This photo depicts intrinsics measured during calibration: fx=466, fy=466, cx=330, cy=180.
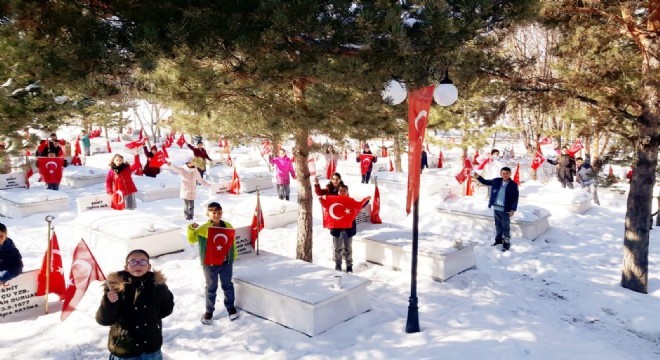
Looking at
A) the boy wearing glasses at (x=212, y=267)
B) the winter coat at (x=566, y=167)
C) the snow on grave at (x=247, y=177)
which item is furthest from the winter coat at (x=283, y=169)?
the winter coat at (x=566, y=167)

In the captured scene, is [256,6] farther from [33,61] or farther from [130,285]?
[130,285]

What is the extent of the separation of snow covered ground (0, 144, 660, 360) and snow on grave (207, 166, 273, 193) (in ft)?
22.2

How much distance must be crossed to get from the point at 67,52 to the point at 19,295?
12.3ft

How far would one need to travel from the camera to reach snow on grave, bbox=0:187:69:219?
13047mm

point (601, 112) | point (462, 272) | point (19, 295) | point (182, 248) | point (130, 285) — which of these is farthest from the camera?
point (182, 248)

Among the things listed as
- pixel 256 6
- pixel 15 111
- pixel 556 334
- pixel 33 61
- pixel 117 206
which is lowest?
pixel 556 334

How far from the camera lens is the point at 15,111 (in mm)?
4637

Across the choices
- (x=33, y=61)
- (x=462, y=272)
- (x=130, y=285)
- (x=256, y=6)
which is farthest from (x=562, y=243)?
(x=33, y=61)

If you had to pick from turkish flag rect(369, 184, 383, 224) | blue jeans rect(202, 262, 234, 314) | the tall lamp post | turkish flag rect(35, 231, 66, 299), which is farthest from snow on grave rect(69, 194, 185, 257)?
the tall lamp post

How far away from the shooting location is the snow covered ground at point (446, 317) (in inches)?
235

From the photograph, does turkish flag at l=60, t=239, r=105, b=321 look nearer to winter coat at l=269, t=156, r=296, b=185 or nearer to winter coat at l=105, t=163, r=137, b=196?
winter coat at l=105, t=163, r=137, b=196

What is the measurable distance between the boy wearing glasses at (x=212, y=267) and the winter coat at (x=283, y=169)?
8.91m

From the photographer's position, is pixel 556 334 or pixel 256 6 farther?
pixel 556 334

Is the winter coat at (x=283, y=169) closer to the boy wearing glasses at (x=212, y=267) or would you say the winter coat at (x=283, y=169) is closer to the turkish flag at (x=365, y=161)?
the turkish flag at (x=365, y=161)
